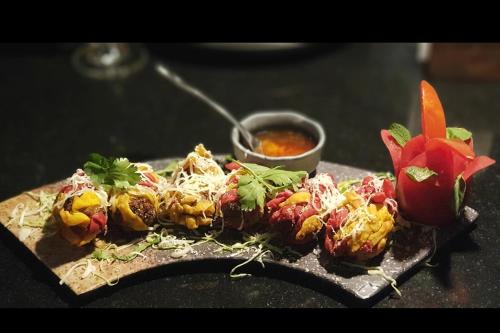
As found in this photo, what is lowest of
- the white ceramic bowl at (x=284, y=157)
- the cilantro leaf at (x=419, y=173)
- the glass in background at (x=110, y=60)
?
the glass in background at (x=110, y=60)

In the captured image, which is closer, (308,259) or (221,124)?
(308,259)

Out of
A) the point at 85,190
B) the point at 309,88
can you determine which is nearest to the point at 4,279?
the point at 85,190

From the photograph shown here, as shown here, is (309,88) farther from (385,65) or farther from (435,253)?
(435,253)

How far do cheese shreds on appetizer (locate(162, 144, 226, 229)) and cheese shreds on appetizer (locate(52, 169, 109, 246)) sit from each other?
0.67 feet

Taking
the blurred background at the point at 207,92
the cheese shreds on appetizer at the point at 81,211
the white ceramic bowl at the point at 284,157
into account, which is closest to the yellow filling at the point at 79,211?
the cheese shreds on appetizer at the point at 81,211

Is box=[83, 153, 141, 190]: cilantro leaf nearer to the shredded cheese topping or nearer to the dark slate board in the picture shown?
the dark slate board

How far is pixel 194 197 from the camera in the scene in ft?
6.74

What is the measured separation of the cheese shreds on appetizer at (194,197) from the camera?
206 centimetres

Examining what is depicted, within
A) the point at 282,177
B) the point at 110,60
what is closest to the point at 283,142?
the point at 282,177

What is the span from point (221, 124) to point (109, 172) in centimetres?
118

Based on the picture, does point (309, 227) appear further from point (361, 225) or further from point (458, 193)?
point (458, 193)

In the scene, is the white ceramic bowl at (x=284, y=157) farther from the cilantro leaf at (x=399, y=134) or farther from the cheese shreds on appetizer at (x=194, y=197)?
the cilantro leaf at (x=399, y=134)

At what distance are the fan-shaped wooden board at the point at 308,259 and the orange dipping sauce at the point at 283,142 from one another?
0.42 m
